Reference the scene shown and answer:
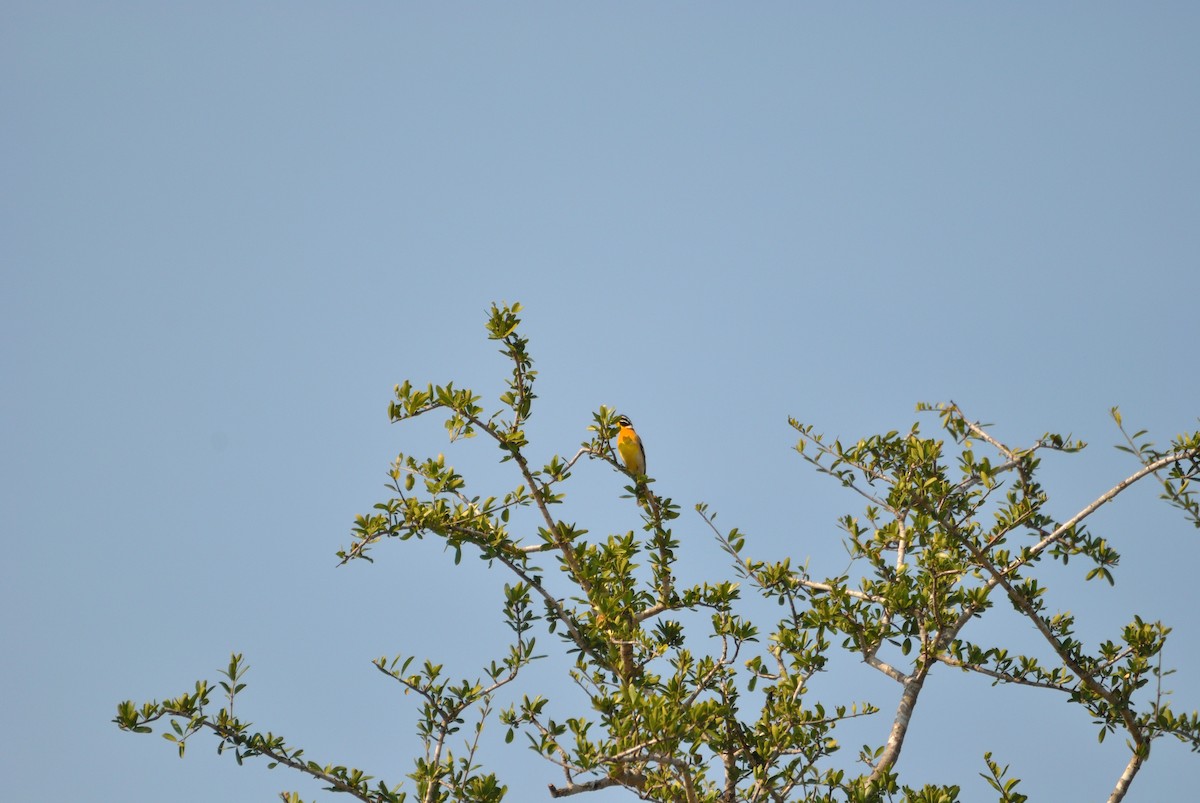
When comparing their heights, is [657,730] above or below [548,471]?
below

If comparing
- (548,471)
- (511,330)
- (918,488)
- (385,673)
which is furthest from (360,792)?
(918,488)

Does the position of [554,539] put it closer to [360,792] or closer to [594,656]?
[594,656]

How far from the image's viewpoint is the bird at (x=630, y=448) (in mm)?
11812

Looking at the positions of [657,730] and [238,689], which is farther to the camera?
[238,689]

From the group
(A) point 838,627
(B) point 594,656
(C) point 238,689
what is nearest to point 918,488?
(A) point 838,627

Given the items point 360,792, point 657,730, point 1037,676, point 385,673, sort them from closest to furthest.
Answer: point 657,730 < point 360,792 < point 385,673 < point 1037,676

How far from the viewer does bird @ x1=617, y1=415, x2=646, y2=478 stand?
38.8ft

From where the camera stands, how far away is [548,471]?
741 cm

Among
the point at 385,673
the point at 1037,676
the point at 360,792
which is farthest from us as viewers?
the point at 1037,676

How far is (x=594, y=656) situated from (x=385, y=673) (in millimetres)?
1388

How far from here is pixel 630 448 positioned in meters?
12.0

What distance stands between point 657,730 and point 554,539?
5.19 feet

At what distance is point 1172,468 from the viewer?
725 cm

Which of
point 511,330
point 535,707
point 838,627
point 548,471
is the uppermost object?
point 511,330
